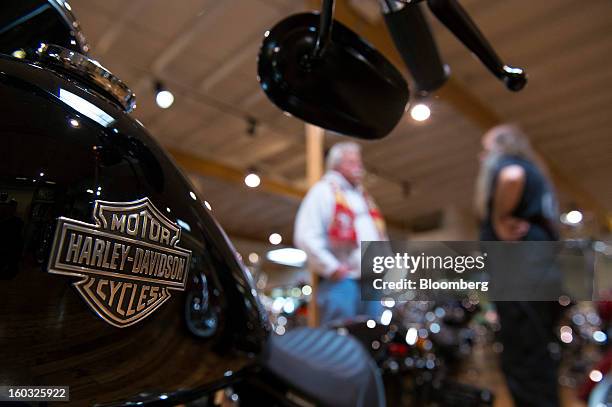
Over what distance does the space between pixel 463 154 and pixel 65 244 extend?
170 centimetres

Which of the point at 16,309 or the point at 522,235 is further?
the point at 522,235

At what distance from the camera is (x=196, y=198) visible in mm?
336

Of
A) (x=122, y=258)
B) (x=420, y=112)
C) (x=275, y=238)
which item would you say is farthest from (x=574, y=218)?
(x=122, y=258)

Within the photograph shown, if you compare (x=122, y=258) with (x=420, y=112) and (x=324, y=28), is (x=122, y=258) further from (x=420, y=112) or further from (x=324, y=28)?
(x=420, y=112)

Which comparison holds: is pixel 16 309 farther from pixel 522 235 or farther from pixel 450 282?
pixel 522 235

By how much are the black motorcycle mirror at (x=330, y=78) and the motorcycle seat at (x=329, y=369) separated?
26cm

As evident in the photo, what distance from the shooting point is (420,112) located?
18.2 inches

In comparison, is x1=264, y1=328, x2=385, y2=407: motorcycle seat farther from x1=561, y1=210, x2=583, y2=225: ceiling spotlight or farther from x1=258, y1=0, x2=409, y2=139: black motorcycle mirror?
x1=561, y1=210, x2=583, y2=225: ceiling spotlight

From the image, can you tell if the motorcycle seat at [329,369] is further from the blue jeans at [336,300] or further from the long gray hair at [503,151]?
the long gray hair at [503,151]

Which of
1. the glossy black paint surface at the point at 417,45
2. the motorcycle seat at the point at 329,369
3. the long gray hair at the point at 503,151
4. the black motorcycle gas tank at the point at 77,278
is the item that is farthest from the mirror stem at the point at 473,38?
the long gray hair at the point at 503,151

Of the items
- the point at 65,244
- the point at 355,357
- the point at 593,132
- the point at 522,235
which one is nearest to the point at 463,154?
the point at 593,132

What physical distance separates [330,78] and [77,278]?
0.26m

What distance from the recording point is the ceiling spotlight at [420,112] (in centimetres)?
45

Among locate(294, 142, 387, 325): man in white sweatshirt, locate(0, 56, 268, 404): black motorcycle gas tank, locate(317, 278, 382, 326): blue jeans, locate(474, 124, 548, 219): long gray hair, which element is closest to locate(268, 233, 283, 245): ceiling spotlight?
locate(294, 142, 387, 325): man in white sweatshirt
